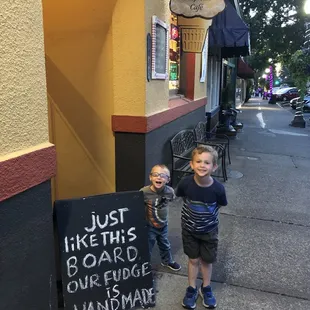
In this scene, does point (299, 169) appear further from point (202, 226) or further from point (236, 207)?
point (202, 226)

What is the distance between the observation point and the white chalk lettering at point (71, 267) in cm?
246

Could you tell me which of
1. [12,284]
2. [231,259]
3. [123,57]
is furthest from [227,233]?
[12,284]

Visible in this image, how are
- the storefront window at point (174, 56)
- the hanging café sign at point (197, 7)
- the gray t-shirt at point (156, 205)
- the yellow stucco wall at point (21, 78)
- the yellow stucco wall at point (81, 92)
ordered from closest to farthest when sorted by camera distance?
the yellow stucco wall at point (21, 78)
the gray t-shirt at point (156, 205)
the yellow stucco wall at point (81, 92)
the hanging café sign at point (197, 7)
the storefront window at point (174, 56)

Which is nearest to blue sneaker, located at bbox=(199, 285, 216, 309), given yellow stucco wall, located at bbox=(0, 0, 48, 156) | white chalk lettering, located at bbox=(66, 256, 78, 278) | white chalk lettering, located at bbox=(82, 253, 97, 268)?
white chalk lettering, located at bbox=(82, 253, 97, 268)

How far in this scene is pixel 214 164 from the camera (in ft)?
8.80

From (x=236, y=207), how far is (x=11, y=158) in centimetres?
367

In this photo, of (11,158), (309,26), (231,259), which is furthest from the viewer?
(309,26)

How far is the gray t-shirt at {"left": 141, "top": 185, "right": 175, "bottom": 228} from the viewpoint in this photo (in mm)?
2941

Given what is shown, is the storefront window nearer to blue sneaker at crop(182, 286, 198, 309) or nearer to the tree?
blue sneaker at crop(182, 286, 198, 309)

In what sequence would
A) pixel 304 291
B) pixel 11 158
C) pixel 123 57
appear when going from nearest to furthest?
1. pixel 11 158
2. pixel 304 291
3. pixel 123 57

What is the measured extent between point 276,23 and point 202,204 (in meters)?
25.4

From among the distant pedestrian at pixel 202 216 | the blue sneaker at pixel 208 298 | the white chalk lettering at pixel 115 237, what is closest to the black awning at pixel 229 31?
the distant pedestrian at pixel 202 216

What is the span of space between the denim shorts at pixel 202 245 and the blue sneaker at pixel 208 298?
0.26 metres

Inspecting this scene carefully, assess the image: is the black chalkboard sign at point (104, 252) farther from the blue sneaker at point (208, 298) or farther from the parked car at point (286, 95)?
the parked car at point (286, 95)
